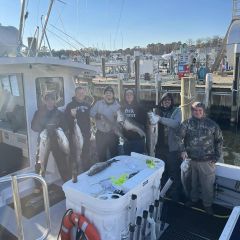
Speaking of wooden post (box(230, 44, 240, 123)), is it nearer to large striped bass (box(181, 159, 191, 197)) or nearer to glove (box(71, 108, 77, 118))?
large striped bass (box(181, 159, 191, 197))

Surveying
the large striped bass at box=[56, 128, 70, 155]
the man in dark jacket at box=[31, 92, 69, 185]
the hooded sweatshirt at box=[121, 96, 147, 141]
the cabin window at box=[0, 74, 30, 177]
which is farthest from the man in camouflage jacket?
the cabin window at box=[0, 74, 30, 177]

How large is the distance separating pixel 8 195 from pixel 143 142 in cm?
233

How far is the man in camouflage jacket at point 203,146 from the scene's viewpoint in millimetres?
3920

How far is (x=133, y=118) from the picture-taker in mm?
4828

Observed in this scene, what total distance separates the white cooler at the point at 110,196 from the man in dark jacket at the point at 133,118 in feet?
4.45

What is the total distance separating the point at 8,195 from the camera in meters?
4.38

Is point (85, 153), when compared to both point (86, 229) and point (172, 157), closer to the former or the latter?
point (172, 157)

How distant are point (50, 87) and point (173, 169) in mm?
2563

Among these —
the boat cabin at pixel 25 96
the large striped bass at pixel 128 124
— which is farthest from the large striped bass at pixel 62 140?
the large striped bass at pixel 128 124

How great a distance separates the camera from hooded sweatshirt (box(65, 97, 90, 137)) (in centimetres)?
456

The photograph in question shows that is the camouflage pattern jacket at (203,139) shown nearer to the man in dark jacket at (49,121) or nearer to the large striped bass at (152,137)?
the large striped bass at (152,137)

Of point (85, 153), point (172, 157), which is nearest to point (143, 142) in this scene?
point (172, 157)

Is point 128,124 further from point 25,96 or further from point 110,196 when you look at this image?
point 110,196

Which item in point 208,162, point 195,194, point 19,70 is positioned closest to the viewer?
point 208,162
